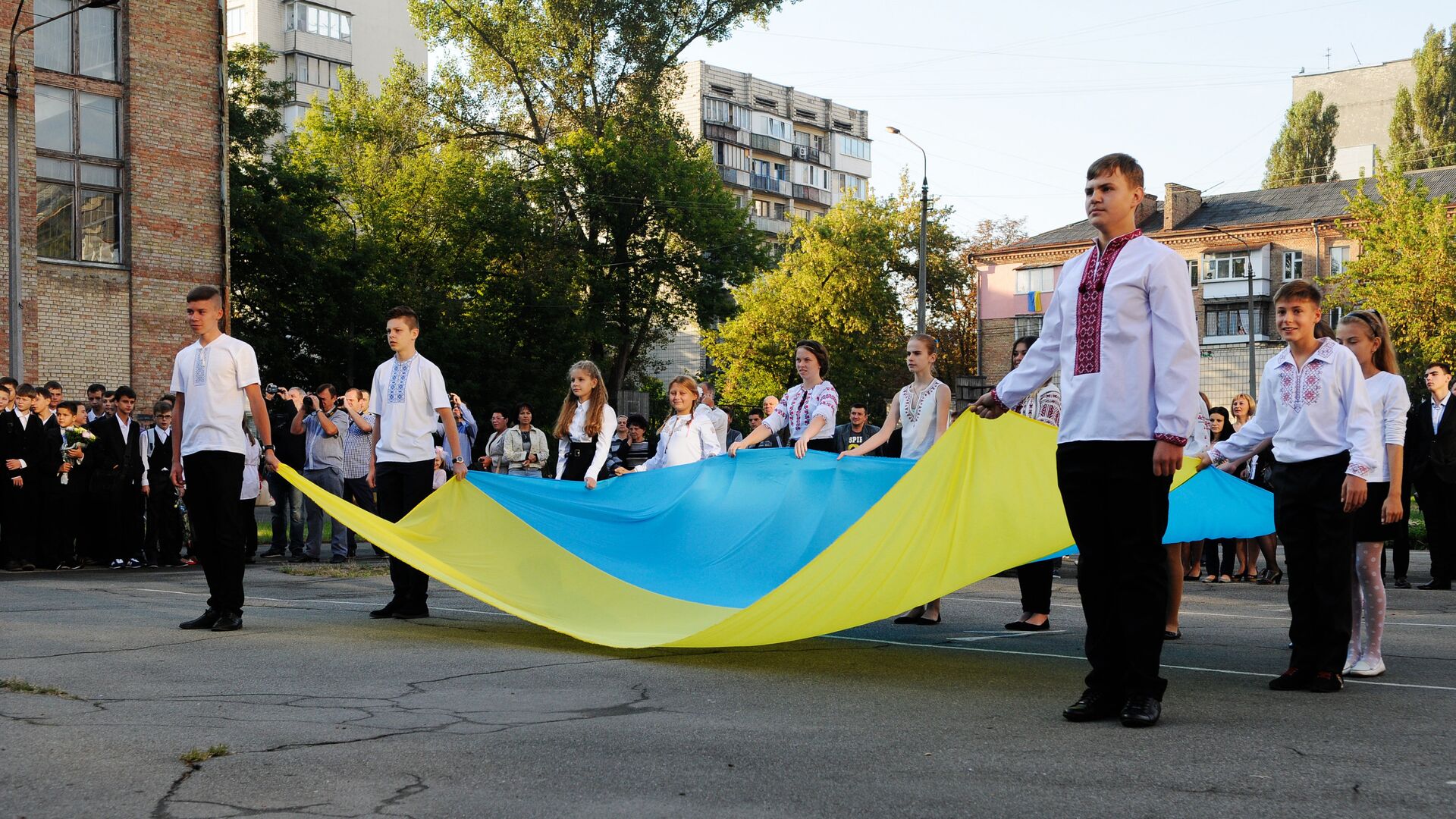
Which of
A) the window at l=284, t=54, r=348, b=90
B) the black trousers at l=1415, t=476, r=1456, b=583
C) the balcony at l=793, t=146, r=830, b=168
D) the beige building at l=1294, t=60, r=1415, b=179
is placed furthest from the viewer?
the balcony at l=793, t=146, r=830, b=168

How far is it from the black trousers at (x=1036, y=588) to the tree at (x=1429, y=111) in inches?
2680

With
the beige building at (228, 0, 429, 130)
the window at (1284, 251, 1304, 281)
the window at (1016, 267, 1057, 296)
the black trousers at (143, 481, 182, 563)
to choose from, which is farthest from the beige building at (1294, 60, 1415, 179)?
the black trousers at (143, 481, 182, 563)

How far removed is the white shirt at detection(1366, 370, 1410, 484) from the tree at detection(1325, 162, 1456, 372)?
37.8 metres

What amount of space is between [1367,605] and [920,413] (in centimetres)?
315

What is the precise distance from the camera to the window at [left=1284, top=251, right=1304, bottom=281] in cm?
6419

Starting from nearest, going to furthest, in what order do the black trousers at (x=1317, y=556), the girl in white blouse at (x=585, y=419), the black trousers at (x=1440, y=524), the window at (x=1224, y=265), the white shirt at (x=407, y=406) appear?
the black trousers at (x=1317, y=556)
the white shirt at (x=407, y=406)
the girl in white blouse at (x=585, y=419)
the black trousers at (x=1440, y=524)
the window at (x=1224, y=265)

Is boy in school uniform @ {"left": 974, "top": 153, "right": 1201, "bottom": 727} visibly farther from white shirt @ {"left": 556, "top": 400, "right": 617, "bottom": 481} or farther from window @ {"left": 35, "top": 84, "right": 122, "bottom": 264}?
window @ {"left": 35, "top": 84, "right": 122, "bottom": 264}

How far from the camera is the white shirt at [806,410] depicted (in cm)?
973

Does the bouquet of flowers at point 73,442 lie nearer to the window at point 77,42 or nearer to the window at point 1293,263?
the window at point 77,42

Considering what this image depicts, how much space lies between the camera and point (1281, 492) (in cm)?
684

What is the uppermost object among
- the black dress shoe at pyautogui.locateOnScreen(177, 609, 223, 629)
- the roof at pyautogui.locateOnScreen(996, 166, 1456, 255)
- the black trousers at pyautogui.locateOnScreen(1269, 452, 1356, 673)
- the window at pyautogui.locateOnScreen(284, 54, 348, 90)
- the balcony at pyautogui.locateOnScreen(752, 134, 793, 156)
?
the window at pyautogui.locateOnScreen(284, 54, 348, 90)

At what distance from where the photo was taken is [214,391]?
880cm

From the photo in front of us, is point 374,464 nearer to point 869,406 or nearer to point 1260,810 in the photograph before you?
point 1260,810

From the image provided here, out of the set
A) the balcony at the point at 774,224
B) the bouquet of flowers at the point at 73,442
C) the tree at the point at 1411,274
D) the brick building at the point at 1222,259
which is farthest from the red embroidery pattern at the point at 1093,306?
the balcony at the point at 774,224
